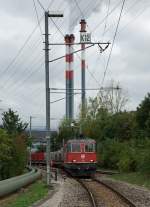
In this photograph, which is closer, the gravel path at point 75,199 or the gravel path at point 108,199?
the gravel path at point 108,199

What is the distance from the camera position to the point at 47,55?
3572cm

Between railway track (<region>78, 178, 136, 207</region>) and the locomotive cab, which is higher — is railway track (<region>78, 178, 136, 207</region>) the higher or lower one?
the lower one

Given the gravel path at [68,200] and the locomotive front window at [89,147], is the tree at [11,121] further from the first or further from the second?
the gravel path at [68,200]

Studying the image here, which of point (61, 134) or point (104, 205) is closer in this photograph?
point (104, 205)

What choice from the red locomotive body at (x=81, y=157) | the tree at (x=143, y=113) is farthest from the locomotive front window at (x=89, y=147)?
the tree at (x=143, y=113)

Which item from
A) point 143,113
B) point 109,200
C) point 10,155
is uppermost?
Result: point 143,113

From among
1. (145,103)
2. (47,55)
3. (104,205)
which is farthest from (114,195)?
(145,103)

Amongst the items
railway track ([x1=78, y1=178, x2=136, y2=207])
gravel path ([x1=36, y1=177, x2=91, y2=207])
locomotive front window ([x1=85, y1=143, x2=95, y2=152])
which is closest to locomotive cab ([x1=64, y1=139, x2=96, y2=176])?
locomotive front window ([x1=85, y1=143, x2=95, y2=152])

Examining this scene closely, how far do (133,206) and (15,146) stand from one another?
24173mm

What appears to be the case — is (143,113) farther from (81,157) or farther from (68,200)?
(68,200)

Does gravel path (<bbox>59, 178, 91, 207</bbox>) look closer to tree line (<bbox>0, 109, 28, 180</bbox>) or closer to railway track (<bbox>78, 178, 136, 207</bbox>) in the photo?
railway track (<bbox>78, 178, 136, 207</bbox>)

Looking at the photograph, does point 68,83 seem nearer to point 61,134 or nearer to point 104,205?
point 61,134

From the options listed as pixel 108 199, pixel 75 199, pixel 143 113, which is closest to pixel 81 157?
pixel 143 113

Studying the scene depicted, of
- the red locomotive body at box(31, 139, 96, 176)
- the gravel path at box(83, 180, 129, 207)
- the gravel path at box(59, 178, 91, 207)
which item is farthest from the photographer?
the red locomotive body at box(31, 139, 96, 176)
